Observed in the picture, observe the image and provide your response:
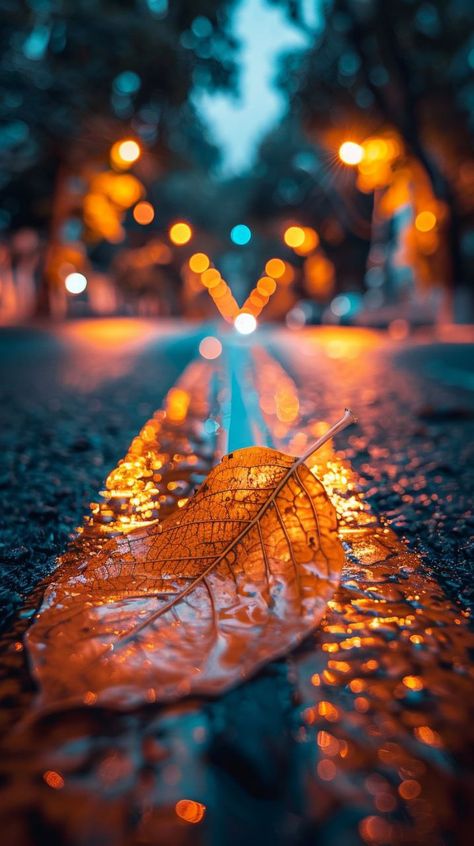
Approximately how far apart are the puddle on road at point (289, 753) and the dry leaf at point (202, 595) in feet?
0.16

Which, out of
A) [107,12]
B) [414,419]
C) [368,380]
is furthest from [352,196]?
[414,419]

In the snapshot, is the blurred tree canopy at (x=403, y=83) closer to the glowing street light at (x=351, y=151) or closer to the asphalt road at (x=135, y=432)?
the glowing street light at (x=351, y=151)

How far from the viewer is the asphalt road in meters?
1.90

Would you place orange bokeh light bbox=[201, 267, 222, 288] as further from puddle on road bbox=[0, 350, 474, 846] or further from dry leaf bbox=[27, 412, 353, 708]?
puddle on road bbox=[0, 350, 474, 846]

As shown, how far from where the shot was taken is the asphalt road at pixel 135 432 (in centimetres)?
190

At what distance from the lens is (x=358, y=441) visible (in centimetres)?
389

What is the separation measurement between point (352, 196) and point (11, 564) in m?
32.2

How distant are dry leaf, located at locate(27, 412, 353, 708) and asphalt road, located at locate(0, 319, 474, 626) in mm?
246

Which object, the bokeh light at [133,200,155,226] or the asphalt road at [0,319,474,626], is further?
the bokeh light at [133,200,155,226]

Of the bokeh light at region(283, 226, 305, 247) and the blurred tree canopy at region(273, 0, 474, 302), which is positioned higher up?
the blurred tree canopy at region(273, 0, 474, 302)

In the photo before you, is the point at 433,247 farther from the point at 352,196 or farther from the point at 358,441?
the point at 358,441

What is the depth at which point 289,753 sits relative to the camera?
913mm

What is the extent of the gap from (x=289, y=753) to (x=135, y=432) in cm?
341

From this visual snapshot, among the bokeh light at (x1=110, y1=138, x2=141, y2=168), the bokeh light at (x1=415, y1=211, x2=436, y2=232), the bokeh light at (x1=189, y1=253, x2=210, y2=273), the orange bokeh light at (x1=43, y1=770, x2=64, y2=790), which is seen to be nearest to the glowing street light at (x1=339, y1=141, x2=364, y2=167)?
the bokeh light at (x1=415, y1=211, x2=436, y2=232)
